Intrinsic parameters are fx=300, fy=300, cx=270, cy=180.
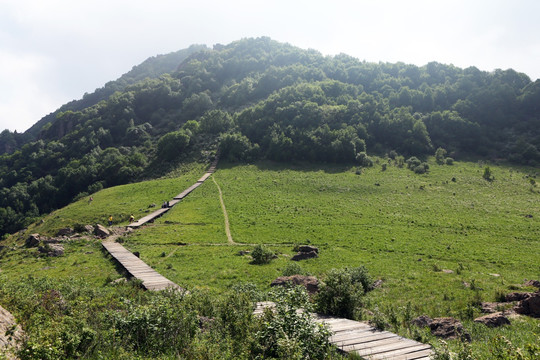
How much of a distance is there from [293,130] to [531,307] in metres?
86.5

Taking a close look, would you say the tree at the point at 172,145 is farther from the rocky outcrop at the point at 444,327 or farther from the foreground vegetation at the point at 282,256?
the rocky outcrop at the point at 444,327

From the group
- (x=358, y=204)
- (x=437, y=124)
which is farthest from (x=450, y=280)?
(x=437, y=124)

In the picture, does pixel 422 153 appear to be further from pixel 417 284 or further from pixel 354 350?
pixel 354 350

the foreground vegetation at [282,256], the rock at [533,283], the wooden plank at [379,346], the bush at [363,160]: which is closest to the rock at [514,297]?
the foreground vegetation at [282,256]

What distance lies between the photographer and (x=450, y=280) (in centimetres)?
2562

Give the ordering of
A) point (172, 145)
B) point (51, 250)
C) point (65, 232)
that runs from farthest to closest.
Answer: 1. point (172, 145)
2. point (65, 232)
3. point (51, 250)

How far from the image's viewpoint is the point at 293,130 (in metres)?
100

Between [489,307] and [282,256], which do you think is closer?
[489,307]

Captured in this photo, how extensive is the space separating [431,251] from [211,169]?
64374 mm

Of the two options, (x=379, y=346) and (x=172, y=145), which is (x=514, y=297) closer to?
(x=379, y=346)

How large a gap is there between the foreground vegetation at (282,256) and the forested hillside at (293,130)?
1483 cm

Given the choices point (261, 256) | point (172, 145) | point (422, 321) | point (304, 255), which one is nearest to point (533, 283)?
point (422, 321)

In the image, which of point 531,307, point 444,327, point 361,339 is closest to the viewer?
point 361,339

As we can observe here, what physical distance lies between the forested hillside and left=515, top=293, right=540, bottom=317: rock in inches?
2842
